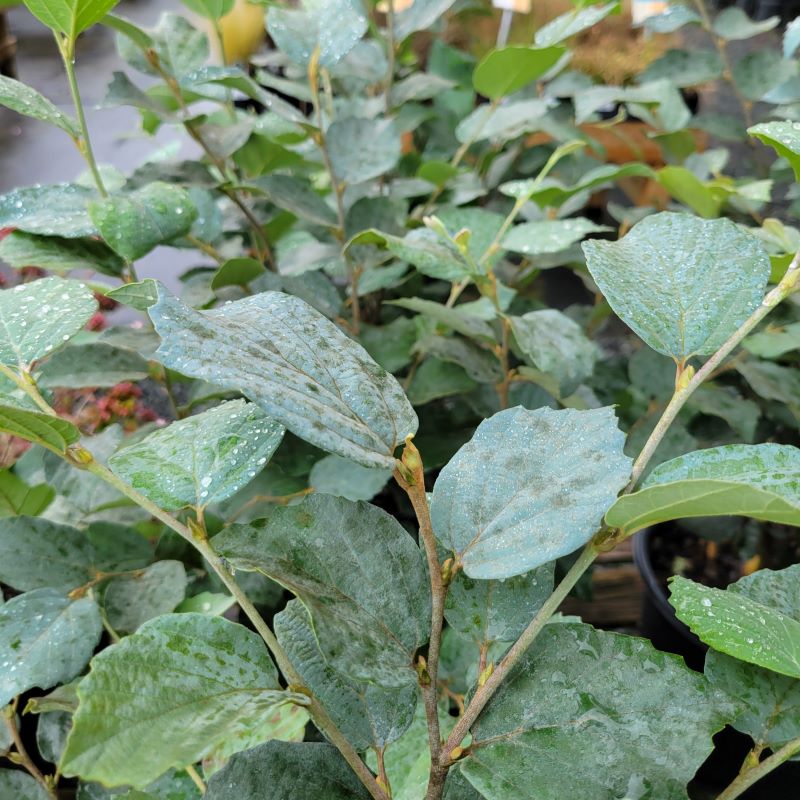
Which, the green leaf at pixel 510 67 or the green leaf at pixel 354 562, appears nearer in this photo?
the green leaf at pixel 354 562

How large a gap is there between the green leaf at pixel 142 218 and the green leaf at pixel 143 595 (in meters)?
0.18

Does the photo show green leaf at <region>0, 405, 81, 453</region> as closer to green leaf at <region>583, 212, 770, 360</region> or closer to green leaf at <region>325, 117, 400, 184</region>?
green leaf at <region>583, 212, 770, 360</region>

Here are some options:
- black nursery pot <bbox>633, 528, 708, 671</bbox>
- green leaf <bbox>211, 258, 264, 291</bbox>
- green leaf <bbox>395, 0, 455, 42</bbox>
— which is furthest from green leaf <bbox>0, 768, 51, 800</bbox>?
green leaf <bbox>395, 0, 455, 42</bbox>

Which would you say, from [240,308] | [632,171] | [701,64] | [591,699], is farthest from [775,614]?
[701,64]

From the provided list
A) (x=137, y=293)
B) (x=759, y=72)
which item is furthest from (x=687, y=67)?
(x=137, y=293)

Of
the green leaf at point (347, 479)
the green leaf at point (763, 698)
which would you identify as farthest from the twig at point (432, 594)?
the green leaf at point (347, 479)

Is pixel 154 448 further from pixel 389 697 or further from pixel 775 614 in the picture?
pixel 775 614

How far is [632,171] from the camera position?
0.63m

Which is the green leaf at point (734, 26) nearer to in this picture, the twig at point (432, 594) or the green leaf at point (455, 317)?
the green leaf at point (455, 317)

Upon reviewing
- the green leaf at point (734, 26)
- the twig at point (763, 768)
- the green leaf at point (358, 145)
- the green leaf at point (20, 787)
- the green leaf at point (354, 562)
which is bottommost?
the green leaf at point (734, 26)

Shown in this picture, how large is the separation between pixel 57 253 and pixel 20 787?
1.01ft

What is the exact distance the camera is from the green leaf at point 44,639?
1.14 feet

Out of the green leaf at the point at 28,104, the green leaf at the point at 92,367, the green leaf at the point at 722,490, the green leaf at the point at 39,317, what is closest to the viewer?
the green leaf at the point at 722,490

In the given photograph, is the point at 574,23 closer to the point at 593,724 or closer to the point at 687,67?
the point at 687,67
